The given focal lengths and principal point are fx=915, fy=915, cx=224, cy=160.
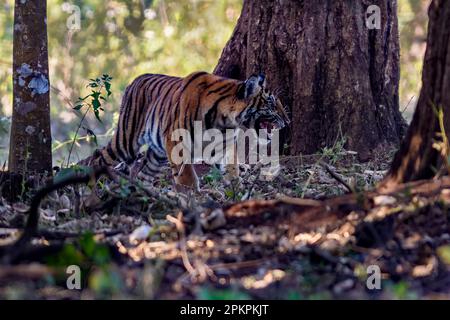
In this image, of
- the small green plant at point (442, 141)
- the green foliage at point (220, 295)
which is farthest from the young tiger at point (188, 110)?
the green foliage at point (220, 295)

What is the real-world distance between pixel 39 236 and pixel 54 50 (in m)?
14.0

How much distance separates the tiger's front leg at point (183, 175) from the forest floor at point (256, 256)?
242 centimetres

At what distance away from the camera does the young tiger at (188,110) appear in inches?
307

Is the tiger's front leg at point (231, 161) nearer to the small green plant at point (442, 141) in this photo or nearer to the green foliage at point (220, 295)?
the small green plant at point (442, 141)

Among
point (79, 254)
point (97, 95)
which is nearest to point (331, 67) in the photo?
point (97, 95)

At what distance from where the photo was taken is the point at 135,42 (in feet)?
57.2

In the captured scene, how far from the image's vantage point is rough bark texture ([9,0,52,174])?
263 inches

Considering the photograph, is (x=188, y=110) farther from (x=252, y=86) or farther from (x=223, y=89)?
(x=252, y=86)

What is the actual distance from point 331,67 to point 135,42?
400 inches

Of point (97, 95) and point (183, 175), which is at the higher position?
point (97, 95)

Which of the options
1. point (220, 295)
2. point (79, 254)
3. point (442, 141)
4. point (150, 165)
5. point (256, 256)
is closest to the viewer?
point (220, 295)

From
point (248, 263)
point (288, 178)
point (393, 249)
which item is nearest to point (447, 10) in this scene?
point (393, 249)

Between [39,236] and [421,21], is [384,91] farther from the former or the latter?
[421,21]

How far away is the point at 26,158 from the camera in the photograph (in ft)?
20.6
